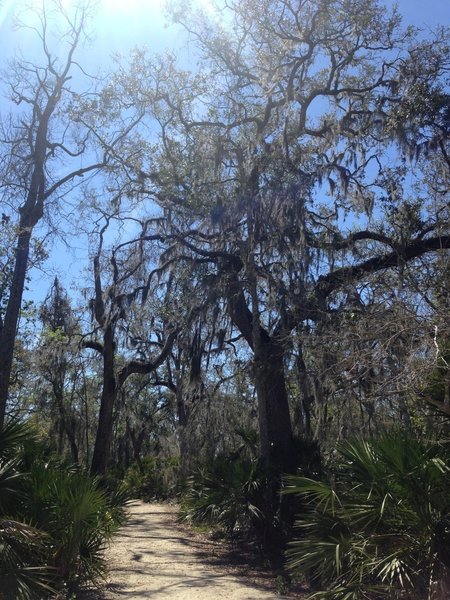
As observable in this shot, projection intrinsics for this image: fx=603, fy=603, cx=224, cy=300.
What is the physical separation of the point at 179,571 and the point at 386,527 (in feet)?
15.8

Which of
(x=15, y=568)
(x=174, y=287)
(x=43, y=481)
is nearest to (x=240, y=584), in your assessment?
(x=43, y=481)

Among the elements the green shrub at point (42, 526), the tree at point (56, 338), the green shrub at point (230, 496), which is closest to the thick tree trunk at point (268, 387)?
the green shrub at point (230, 496)

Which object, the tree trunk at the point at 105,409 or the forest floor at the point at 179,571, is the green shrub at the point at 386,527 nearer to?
the forest floor at the point at 179,571

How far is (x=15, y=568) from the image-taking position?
5574mm

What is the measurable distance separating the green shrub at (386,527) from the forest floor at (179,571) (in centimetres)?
215

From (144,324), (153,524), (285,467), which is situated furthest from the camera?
(153,524)

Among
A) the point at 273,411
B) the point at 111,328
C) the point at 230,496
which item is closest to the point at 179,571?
the point at 230,496

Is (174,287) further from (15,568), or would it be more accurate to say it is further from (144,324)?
(15,568)

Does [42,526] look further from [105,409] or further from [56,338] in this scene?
[56,338]

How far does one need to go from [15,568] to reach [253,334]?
8.04 m

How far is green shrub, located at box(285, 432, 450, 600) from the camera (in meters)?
5.41

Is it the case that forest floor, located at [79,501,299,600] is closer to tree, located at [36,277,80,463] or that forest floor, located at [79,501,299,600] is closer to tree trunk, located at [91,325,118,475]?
tree trunk, located at [91,325,118,475]

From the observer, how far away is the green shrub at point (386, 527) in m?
5.41

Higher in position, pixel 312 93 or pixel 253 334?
pixel 312 93
